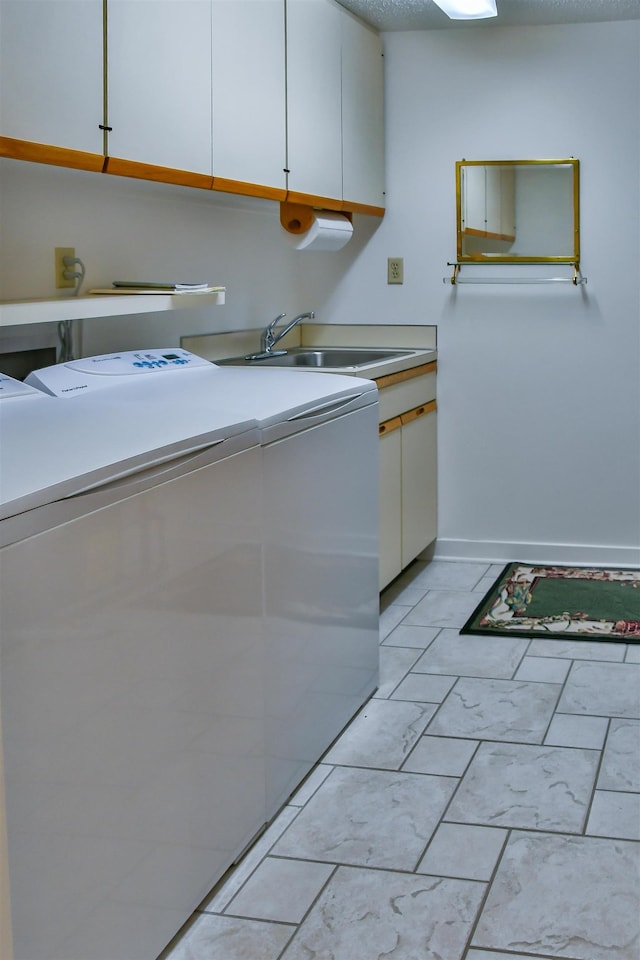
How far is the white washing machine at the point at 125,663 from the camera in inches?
55.4

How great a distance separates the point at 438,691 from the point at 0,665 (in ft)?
6.32

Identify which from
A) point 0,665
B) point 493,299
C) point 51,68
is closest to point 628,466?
point 493,299

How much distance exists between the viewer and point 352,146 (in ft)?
13.0

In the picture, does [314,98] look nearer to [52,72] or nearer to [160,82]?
[160,82]

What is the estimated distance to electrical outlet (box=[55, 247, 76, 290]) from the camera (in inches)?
108

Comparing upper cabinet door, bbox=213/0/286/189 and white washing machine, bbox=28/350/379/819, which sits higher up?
upper cabinet door, bbox=213/0/286/189

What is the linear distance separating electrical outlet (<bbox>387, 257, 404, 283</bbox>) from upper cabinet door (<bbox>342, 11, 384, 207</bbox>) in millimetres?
240

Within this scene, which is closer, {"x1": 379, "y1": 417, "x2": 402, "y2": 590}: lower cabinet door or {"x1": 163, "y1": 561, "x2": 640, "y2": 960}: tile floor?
{"x1": 163, "y1": 561, "x2": 640, "y2": 960}: tile floor

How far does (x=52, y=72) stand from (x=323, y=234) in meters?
1.67

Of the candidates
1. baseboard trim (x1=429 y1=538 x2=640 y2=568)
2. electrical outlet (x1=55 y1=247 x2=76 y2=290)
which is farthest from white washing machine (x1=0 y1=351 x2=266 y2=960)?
baseboard trim (x1=429 y1=538 x2=640 y2=568)

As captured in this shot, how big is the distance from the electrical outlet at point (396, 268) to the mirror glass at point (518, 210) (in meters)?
0.28

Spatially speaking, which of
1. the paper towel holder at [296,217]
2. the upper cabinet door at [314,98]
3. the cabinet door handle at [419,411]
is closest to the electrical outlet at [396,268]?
the cabinet door handle at [419,411]

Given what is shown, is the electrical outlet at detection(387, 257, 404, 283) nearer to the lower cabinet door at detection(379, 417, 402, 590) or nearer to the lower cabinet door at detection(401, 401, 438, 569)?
the lower cabinet door at detection(401, 401, 438, 569)

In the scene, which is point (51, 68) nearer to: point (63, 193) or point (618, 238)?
point (63, 193)
